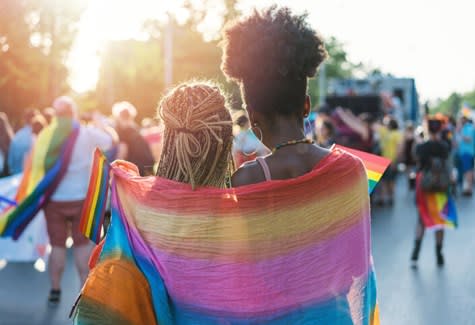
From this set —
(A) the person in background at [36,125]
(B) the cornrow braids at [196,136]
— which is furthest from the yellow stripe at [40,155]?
(B) the cornrow braids at [196,136]

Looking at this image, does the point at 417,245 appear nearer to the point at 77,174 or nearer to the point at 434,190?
the point at 434,190

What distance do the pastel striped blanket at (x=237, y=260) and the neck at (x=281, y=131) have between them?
0.16m

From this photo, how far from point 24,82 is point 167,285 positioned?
35789 millimetres

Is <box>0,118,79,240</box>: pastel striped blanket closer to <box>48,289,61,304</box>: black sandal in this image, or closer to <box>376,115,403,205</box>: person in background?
<box>48,289,61,304</box>: black sandal

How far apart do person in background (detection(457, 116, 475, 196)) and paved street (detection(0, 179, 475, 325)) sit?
25.7 ft

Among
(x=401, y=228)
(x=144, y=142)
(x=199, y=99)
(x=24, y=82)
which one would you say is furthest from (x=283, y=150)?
(x=24, y=82)

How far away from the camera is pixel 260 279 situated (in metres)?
2.99

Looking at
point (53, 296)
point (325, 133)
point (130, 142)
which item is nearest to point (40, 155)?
point (53, 296)

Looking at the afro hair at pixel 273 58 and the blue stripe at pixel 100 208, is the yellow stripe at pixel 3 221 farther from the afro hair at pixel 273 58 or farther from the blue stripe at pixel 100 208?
the afro hair at pixel 273 58

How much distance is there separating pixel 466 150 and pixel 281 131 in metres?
18.6

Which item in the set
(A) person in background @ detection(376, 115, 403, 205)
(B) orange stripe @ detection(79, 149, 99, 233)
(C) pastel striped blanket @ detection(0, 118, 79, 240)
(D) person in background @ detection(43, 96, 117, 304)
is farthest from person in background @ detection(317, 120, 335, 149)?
(B) orange stripe @ detection(79, 149, 99, 233)

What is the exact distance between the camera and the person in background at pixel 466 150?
20859 mm

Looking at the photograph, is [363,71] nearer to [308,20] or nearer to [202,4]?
[202,4]

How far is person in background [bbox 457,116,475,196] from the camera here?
2086cm
